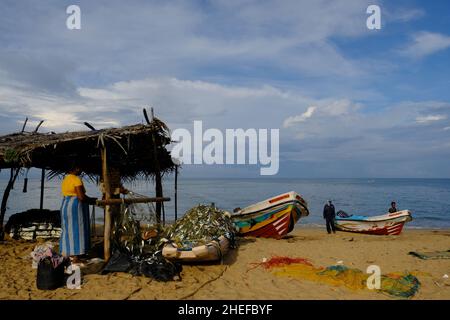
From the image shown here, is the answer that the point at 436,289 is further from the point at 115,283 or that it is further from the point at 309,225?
the point at 309,225

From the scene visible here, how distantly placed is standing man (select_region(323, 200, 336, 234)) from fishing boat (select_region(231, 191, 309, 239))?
4.94m

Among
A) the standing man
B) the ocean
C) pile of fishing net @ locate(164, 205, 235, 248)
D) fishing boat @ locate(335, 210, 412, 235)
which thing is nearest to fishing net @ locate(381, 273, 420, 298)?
pile of fishing net @ locate(164, 205, 235, 248)

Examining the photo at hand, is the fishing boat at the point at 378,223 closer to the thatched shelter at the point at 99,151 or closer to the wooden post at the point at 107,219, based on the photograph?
the thatched shelter at the point at 99,151

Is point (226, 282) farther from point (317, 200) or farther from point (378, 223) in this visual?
point (317, 200)

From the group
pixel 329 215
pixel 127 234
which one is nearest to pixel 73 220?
pixel 127 234

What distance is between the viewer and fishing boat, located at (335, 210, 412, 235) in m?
17.4

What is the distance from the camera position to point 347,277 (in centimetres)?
725

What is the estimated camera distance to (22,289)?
21.0 ft

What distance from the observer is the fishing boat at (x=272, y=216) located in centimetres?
1308

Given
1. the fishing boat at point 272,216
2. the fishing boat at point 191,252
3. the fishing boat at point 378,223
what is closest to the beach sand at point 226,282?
the fishing boat at point 191,252

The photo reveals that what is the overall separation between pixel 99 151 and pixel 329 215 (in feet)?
41.9

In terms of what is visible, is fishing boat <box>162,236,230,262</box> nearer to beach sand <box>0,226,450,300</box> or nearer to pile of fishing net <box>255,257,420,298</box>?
beach sand <box>0,226,450,300</box>
